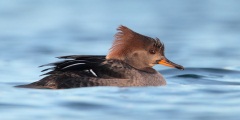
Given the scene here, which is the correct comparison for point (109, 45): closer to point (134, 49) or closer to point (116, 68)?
point (134, 49)

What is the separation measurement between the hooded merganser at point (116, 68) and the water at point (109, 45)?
0.21 metres

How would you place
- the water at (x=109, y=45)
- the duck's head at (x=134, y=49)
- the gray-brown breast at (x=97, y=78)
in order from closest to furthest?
the water at (x=109, y=45), the gray-brown breast at (x=97, y=78), the duck's head at (x=134, y=49)

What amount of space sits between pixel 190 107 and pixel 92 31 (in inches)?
370

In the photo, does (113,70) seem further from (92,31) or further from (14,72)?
(92,31)

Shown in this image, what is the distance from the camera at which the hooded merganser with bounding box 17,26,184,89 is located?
10680 mm

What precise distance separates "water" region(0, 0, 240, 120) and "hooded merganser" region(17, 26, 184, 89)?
21 centimetres

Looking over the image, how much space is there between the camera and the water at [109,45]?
9430 millimetres

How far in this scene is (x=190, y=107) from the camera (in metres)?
9.59

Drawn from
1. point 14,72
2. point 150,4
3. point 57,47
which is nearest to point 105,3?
point 150,4

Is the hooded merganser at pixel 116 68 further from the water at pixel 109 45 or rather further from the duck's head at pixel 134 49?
the water at pixel 109 45

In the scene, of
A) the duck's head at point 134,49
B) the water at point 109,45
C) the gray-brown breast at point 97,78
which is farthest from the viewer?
the duck's head at point 134,49

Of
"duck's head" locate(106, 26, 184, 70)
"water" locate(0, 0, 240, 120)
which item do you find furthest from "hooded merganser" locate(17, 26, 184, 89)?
"water" locate(0, 0, 240, 120)

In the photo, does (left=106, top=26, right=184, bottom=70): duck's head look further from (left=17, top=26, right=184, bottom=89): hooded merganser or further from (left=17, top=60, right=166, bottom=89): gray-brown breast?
(left=17, top=60, right=166, bottom=89): gray-brown breast

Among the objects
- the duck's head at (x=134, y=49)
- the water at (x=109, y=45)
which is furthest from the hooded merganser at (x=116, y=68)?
the water at (x=109, y=45)
